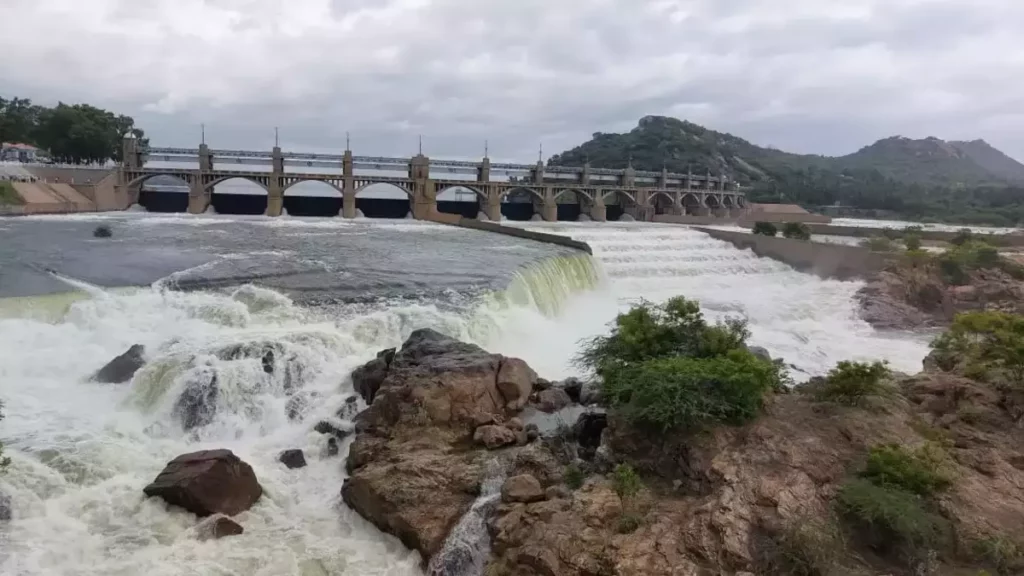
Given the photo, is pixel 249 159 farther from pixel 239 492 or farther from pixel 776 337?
pixel 239 492

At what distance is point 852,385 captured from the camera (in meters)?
9.91

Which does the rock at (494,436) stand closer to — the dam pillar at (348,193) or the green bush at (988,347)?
the green bush at (988,347)

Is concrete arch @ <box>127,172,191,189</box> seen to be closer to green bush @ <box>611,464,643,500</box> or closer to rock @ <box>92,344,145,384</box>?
rock @ <box>92,344,145,384</box>

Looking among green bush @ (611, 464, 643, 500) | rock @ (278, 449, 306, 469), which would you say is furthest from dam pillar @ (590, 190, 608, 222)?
green bush @ (611, 464, 643, 500)

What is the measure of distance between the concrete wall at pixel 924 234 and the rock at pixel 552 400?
30.3 meters

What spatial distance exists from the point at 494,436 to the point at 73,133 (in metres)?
55.1

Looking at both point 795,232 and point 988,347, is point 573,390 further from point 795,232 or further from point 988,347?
point 795,232

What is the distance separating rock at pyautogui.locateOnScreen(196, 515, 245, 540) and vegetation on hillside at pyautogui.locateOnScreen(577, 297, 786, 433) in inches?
214

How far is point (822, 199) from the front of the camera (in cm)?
7738

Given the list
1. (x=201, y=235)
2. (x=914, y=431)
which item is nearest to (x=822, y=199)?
(x=201, y=235)

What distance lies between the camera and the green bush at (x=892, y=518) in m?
7.16

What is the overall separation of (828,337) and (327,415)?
16.0 m

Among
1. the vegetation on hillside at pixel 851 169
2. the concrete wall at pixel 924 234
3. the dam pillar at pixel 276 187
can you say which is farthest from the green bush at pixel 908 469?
the vegetation on hillside at pixel 851 169

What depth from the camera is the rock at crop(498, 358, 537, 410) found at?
1183 cm
